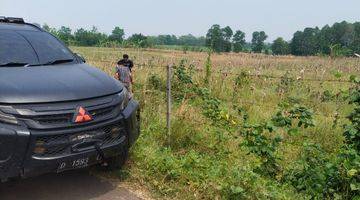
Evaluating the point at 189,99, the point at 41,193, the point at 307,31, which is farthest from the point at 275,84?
the point at 307,31

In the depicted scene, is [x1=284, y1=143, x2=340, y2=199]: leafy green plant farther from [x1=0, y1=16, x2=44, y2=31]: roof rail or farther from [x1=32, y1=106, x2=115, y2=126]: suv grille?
[x1=0, y1=16, x2=44, y2=31]: roof rail

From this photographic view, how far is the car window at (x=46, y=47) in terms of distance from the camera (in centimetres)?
477

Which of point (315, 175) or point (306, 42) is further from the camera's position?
point (306, 42)

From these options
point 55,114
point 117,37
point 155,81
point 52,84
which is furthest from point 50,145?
point 117,37

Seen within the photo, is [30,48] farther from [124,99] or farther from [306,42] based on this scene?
[306,42]

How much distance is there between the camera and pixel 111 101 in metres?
4.17

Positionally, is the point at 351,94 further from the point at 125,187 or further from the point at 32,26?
the point at 32,26

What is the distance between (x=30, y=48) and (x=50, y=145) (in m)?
1.60

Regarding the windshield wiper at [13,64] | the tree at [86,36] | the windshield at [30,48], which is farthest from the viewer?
the tree at [86,36]

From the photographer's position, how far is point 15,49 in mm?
4598

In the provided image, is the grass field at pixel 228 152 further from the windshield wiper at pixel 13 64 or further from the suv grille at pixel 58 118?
the windshield wiper at pixel 13 64

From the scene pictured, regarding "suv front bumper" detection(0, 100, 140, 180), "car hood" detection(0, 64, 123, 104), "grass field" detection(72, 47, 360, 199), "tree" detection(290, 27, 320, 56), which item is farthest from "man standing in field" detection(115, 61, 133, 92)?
"tree" detection(290, 27, 320, 56)

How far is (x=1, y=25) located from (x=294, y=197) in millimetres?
3837

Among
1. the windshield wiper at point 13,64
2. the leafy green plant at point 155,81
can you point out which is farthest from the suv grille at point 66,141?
the leafy green plant at point 155,81
